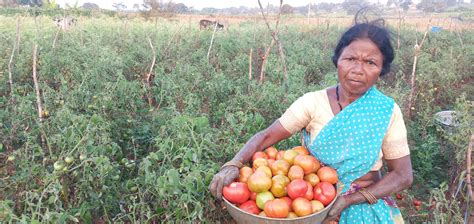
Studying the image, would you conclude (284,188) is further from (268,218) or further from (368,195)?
(368,195)

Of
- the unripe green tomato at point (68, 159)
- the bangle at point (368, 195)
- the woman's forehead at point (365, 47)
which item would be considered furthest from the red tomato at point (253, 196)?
the unripe green tomato at point (68, 159)

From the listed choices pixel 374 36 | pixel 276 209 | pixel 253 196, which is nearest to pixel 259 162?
pixel 253 196

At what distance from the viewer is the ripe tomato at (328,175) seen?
1573 millimetres

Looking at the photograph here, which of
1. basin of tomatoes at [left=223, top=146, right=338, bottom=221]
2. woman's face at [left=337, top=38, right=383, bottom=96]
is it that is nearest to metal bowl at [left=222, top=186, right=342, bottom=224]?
basin of tomatoes at [left=223, top=146, right=338, bottom=221]

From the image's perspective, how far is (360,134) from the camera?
63.7 inches

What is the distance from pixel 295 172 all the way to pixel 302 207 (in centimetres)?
16

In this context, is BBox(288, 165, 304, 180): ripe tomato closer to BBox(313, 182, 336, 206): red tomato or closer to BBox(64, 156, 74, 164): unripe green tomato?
BBox(313, 182, 336, 206): red tomato

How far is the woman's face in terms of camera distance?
63.3 inches

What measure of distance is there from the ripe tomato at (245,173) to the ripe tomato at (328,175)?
294 millimetres

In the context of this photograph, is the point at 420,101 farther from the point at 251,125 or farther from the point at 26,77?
the point at 26,77

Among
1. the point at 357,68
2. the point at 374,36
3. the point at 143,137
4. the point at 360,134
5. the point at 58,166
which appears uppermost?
the point at 374,36

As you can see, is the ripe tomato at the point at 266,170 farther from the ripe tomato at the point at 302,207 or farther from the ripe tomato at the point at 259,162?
the ripe tomato at the point at 302,207

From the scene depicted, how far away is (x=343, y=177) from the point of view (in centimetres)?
166

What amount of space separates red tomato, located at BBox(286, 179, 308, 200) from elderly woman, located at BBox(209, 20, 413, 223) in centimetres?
17
